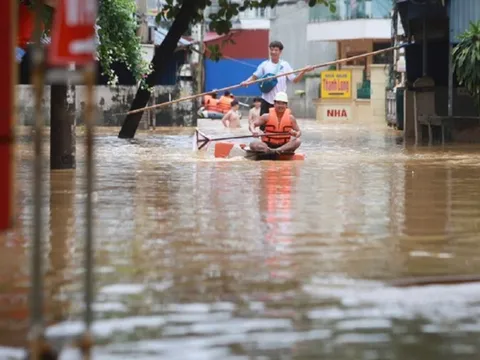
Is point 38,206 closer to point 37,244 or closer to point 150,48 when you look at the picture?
point 37,244

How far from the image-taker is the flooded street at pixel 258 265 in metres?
6.06

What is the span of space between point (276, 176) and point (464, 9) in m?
9.46

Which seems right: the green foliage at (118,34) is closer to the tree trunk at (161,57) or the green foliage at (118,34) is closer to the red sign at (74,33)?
the tree trunk at (161,57)

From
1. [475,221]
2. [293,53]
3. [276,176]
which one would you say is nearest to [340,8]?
[293,53]

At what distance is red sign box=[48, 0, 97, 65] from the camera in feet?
16.8

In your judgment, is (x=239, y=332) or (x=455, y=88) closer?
(x=239, y=332)

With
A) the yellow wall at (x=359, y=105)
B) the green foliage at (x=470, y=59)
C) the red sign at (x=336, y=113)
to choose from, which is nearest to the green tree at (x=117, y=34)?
the green foliage at (x=470, y=59)

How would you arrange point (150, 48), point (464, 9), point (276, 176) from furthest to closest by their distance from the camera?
point (150, 48)
point (464, 9)
point (276, 176)

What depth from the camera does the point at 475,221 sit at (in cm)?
1073

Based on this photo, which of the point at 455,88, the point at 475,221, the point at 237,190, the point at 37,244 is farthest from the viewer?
the point at 455,88

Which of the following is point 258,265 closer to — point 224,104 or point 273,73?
point 273,73

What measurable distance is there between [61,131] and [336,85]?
2938cm

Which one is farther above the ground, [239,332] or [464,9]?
[464,9]

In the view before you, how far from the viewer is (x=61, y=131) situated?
16328mm
